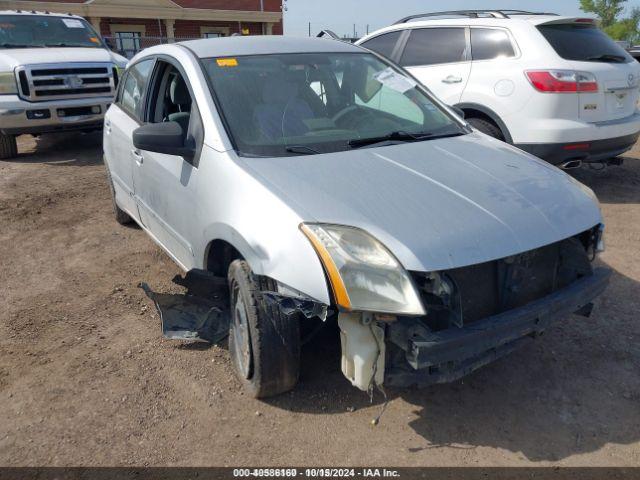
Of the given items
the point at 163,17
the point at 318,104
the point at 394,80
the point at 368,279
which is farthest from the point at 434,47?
the point at 163,17

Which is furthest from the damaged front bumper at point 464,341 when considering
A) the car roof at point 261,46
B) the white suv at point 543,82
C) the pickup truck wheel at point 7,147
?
the pickup truck wheel at point 7,147

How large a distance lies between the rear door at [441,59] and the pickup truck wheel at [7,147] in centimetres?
596

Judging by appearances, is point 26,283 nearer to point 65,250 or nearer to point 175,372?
point 65,250

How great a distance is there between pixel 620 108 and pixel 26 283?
5905mm

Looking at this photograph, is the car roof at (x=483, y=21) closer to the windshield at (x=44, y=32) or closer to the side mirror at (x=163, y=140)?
the side mirror at (x=163, y=140)

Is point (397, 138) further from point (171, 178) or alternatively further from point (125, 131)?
point (125, 131)

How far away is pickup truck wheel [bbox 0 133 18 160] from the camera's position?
830cm

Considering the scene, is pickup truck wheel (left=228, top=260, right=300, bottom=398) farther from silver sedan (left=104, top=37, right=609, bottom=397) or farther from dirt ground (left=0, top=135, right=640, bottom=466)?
dirt ground (left=0, top=135, right=640, bottom=466)

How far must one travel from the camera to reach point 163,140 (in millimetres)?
3008

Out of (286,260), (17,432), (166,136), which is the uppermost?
(166,136)

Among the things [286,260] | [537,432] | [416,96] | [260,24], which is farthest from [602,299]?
[260,24]

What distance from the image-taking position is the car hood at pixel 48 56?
8004 mm

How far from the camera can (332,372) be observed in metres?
3.05

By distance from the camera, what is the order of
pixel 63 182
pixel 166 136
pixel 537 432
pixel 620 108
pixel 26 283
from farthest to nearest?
pixel 63 182, pixel 620 108, pixel 26 283, pixel 166 136, pixel 537 432
